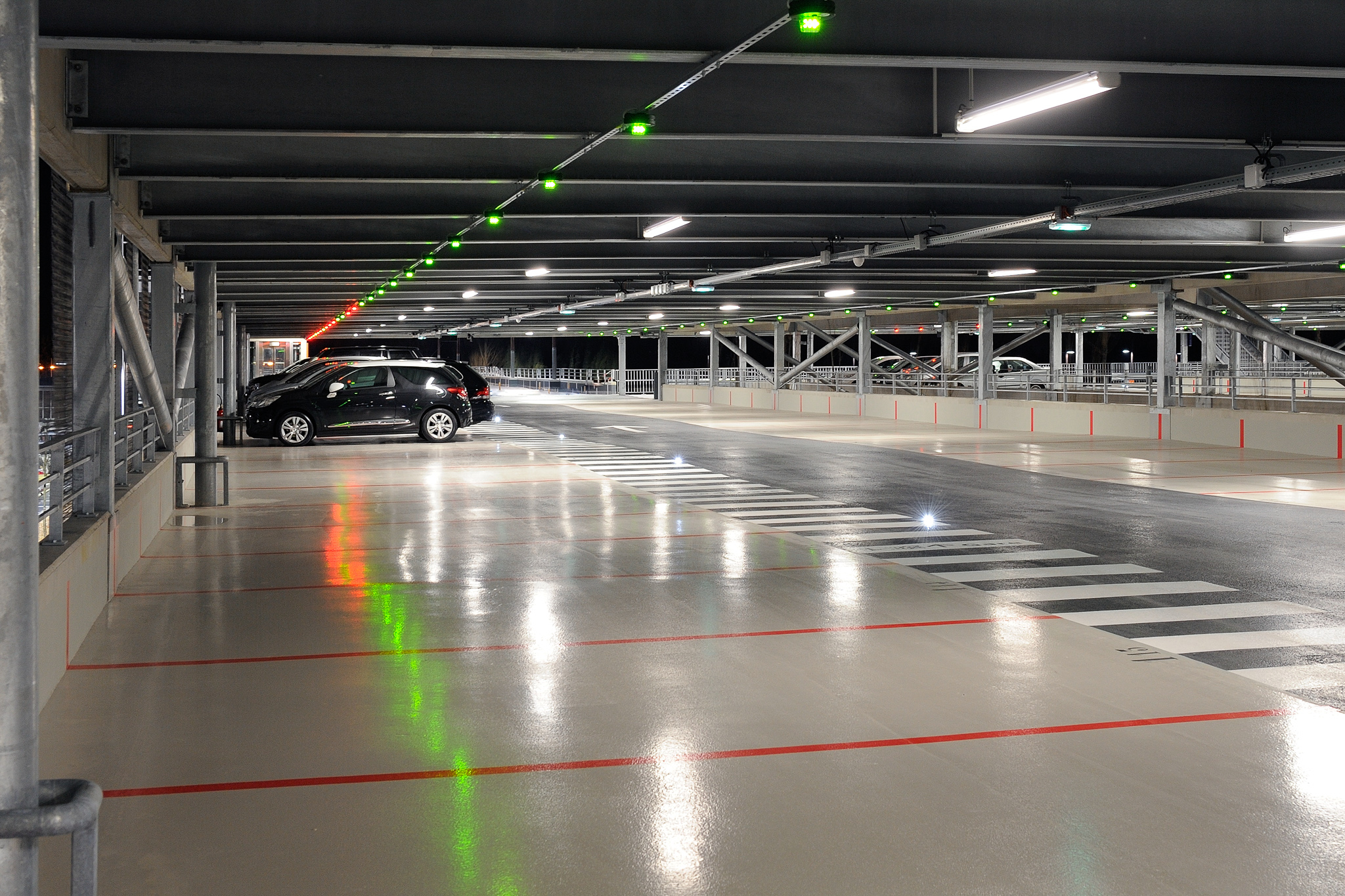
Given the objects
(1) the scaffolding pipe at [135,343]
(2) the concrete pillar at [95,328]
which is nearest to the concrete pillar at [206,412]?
(1) the scaffolding pipe at [135,343]

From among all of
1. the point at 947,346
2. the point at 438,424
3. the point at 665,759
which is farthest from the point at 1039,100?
the point at 947,346

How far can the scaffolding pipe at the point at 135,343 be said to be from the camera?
11.3 m

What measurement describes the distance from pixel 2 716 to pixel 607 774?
2993 mm

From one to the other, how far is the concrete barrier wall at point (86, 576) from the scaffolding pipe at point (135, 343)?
129 cm

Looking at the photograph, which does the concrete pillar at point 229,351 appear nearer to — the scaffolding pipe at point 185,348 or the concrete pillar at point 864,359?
the scaffolding pipe at point 185,348

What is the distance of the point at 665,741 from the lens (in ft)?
18.7

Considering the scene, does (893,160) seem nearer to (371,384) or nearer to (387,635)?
(387,635)

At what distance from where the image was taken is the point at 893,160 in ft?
41.8

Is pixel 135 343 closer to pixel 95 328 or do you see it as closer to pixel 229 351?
pixel 95 328

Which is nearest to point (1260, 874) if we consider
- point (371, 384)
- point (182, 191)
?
point (182, 191)

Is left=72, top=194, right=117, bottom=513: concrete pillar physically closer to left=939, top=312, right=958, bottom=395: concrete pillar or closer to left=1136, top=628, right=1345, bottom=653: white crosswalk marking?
left=1136, top=628, right=1345, bottom=653: white crosswalk marking

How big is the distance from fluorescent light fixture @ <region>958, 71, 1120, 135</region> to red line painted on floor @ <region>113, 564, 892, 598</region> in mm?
3715

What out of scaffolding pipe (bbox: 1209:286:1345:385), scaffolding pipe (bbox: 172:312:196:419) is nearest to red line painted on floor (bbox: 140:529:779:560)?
scaffolding pipe (bbox: 172:312:196:419)

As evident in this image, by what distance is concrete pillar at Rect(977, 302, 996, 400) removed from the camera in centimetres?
3600
